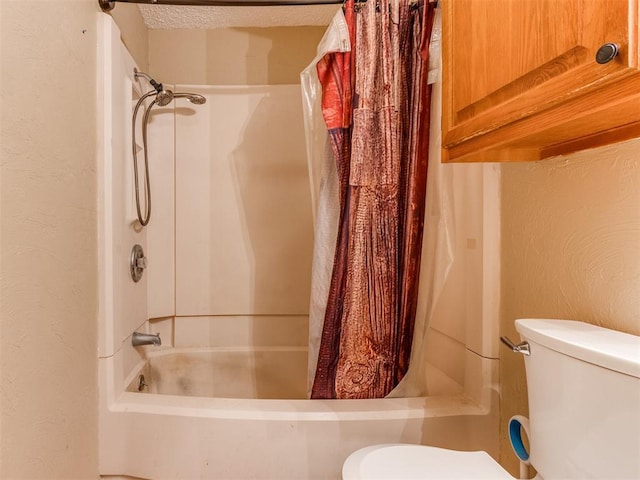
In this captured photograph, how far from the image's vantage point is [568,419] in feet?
2.36

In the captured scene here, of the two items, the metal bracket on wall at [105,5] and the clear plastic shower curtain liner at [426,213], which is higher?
the metal bracket on wall at [105,5]

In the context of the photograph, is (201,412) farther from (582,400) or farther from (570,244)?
(570,244)

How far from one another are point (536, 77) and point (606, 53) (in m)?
0.15

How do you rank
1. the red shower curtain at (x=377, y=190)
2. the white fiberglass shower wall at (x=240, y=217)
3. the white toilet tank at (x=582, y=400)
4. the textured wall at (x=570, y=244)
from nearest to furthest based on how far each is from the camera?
the white toilet tank at (x=582, y=400) < the textured wall at (x=570, y=244) < the red shower curtain at (x=377, y=190) < the white fiberglass shower wall at (x=240, y=217)

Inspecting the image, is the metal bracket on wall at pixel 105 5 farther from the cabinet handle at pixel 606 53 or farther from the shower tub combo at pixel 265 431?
the cabinet handle at pixel 606 53

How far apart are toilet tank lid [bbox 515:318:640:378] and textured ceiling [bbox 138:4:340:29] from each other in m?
1.65

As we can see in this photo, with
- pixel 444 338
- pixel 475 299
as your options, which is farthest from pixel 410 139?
pixel 444 338

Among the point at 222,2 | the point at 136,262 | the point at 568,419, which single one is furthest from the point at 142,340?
the point at 568,419

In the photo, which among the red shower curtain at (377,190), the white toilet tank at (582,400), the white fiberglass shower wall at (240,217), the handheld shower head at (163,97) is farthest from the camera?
the white fiberglass shower wall at (240,217)

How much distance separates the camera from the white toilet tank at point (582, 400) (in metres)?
0.60

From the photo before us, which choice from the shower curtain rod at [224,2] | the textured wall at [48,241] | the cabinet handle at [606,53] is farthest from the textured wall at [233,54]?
the cabinet handle at [606,53]

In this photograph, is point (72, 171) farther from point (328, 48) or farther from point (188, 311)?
point (188, 311)

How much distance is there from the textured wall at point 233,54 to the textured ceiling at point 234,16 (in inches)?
1.4

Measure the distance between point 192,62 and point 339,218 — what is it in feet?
4.20
